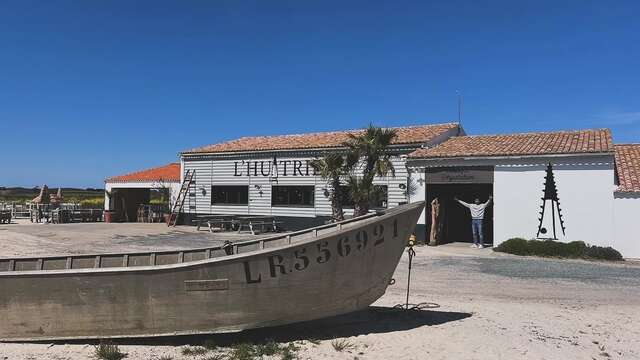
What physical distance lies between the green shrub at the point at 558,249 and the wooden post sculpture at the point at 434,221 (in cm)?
294

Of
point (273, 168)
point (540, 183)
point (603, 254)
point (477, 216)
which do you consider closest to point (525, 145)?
point (540, 183)

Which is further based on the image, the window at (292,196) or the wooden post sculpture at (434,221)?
the window at (292,196)

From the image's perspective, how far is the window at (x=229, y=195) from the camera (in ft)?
93.5

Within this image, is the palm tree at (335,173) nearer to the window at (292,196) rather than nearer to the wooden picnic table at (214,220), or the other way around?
the window at (292,196)

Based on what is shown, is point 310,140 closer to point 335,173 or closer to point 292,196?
point 292,196

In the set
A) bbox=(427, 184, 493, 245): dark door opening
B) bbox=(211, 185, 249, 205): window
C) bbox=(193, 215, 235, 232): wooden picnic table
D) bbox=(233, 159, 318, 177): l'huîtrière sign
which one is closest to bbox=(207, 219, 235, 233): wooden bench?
bbox=(193, 215, 235, 232): wooden picnic table

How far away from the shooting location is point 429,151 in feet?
72.5

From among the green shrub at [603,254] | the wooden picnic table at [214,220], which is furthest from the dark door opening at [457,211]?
the wooden picnic table at [214,220]

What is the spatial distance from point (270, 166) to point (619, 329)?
2060 centimetres

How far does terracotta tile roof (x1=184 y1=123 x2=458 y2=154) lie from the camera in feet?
79.9

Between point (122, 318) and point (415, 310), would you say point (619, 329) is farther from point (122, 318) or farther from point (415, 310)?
point (122, 318)

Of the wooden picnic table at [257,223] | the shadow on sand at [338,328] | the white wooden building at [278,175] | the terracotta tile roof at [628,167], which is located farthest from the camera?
the wooden picnic table at [257,223]

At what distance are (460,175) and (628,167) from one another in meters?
6.18

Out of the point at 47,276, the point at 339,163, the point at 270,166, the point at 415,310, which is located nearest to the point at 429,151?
the point at 339,163
